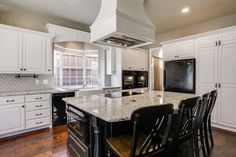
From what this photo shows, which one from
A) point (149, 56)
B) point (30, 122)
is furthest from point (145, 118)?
point (149, 56)

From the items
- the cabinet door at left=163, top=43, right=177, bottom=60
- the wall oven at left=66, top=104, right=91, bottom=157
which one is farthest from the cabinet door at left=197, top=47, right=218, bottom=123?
the wall oven at left=66, top=104, right=91, bottom=157

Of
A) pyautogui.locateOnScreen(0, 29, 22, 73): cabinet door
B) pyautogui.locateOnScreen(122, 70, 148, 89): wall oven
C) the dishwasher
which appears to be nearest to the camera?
pyautogui.locateOnScreen(0, 29, 22, 73): cabinet door

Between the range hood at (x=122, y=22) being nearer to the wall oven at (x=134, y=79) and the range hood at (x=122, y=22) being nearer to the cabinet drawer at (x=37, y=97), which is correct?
the cabinet drawer at (x=37, y=97)

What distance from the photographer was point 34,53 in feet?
10.4

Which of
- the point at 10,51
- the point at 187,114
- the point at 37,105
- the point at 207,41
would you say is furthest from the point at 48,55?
the point at 207,41

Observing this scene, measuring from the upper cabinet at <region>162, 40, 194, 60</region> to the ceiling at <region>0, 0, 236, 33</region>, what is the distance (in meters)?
0.68

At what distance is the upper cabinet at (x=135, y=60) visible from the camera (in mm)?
4516

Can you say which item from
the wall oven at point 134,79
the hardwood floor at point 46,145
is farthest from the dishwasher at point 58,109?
the wall oven at point 134,79

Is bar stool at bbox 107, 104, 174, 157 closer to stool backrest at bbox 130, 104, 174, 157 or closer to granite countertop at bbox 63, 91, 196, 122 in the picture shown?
stool backrest at bbox 130, 104, 174, 157

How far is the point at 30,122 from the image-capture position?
298 centimetres

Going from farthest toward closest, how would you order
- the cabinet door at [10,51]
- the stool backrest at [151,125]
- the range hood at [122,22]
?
the cabinet door at [10,51] < the range hood at [122,22] < the stool backrest at [151,125]

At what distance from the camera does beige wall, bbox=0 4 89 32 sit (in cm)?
315

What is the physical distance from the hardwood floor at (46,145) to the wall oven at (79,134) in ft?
1.09

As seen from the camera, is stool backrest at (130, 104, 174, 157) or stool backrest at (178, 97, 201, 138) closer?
stool backrest at (130, 104, 174, 157)
